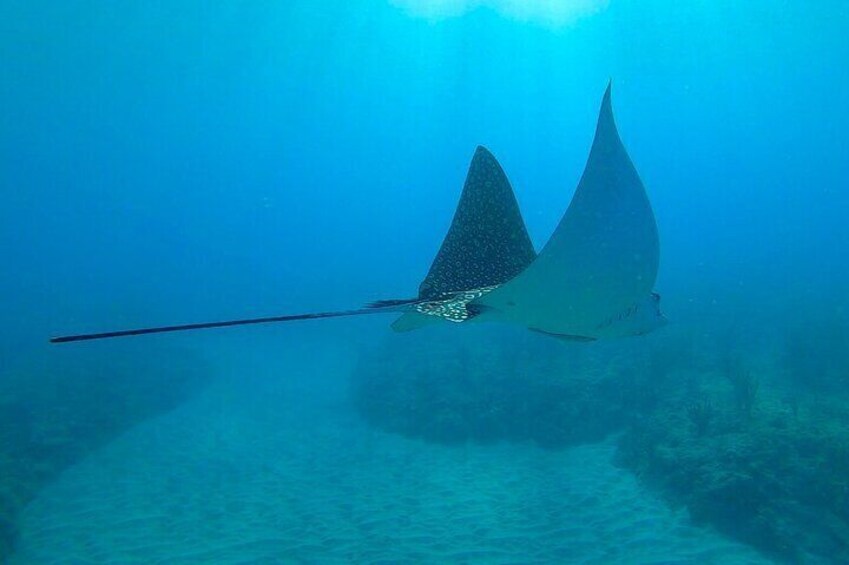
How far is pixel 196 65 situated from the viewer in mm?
57125

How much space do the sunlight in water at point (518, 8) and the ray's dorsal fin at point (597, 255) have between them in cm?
5131

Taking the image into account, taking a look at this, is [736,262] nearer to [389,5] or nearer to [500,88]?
[389,5]

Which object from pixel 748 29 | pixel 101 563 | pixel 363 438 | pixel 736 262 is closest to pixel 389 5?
pixel 736 262

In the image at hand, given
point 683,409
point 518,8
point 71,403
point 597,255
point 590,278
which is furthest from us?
point 518,8

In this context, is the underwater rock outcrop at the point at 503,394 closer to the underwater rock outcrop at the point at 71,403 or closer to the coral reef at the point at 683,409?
the coral reef at the point at 683,409

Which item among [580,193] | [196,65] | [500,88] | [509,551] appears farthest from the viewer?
[500,88]

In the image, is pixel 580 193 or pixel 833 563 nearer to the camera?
pixel 580 193

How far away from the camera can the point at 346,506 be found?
335 inches

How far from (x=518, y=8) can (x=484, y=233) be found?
55730mm

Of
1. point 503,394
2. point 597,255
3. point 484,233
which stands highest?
point 484,233

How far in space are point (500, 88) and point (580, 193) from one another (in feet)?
299

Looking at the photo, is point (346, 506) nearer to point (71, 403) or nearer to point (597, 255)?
point (597, 255)

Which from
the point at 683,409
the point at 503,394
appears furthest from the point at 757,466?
the point at 503,394

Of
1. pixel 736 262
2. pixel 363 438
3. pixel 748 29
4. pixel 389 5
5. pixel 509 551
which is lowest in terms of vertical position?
pixel 363 438
